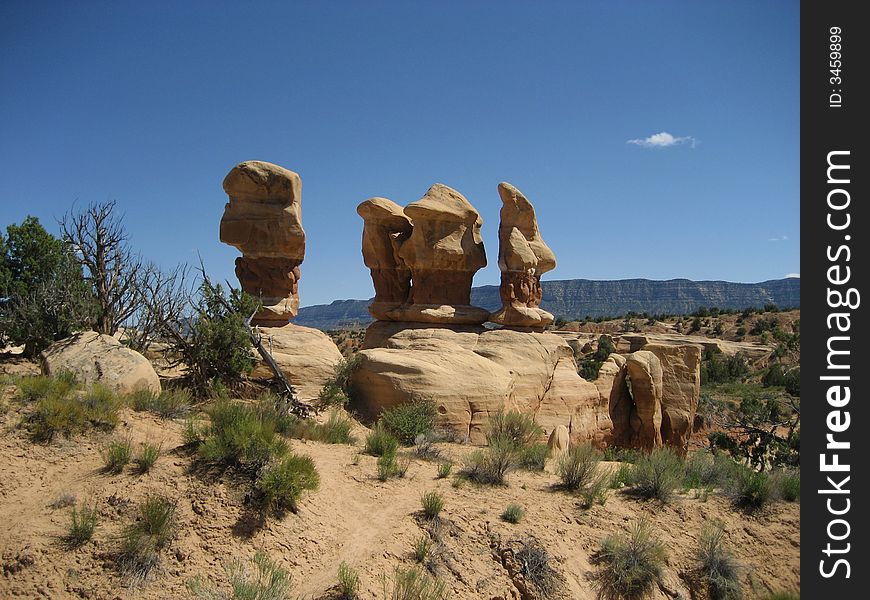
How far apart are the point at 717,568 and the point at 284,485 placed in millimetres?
5901

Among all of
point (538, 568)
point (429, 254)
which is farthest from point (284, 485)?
point (429, 254)

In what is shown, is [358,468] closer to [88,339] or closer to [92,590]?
[92,590]

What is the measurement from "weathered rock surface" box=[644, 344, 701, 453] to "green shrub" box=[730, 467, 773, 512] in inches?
364

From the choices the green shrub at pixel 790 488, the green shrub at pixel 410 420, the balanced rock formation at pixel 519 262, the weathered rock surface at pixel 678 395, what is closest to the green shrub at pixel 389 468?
the green shrub at pixel 410 420

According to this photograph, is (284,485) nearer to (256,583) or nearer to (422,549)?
(256,583)

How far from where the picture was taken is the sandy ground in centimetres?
641

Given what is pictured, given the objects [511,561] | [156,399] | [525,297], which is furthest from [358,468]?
[525,297]

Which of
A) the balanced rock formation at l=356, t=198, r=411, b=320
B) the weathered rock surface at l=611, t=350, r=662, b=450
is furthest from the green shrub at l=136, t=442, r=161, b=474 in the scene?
the weathered rock surface at l=611, t=350, r=662, b=450

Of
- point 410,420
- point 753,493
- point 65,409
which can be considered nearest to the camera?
point 65,409

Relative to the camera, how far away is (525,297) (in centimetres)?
1836

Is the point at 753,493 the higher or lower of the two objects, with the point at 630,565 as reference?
higher

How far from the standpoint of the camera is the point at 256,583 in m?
6.34

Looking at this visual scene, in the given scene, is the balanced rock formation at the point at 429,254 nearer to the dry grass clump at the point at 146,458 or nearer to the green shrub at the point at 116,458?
the dry grass clump at the point at 146,458

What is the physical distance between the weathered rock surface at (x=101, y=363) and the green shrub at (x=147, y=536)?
4571 millimetres
